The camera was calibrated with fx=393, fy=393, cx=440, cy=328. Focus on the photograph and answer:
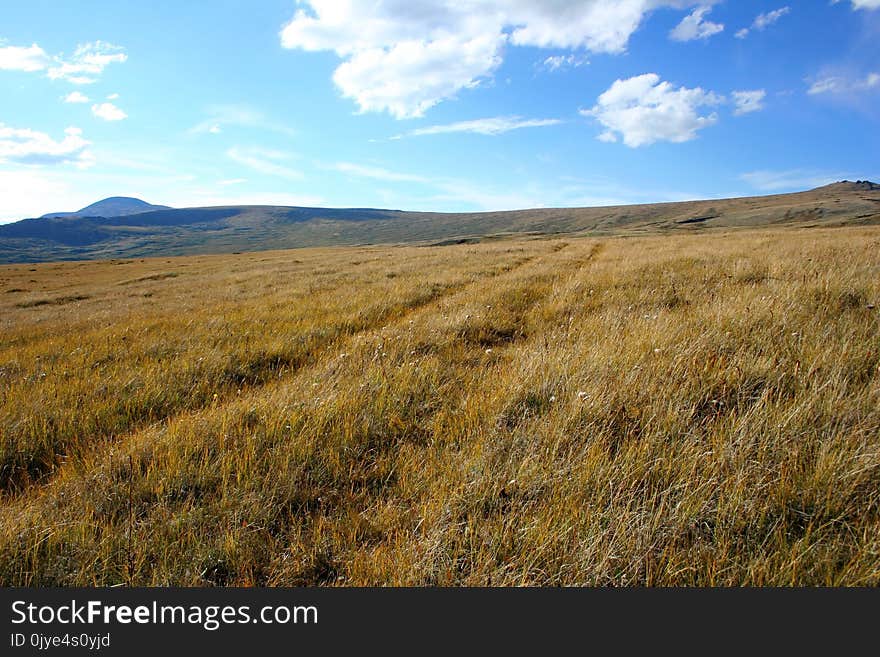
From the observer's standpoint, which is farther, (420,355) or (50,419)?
(420,355)

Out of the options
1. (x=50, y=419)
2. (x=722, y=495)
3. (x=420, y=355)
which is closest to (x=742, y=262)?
(x=420, y=355)

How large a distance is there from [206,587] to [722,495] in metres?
3.06

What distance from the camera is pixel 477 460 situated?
9.87 feet

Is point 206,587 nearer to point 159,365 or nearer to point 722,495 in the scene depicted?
point 722,495

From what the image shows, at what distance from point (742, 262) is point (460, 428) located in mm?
11279

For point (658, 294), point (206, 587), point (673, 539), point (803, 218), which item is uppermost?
point (803, 218)

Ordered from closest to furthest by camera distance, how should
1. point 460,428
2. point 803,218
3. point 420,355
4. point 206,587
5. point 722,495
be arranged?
point 206,587
point 722,495
point 460,428
point 420,355
point 803,218

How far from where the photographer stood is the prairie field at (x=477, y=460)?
2213 mm

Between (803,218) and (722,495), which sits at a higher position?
(803,218)

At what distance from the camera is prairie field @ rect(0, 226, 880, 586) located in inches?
87.1

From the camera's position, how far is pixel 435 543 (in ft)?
7.46

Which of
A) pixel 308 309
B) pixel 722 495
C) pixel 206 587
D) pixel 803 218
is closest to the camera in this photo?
pixel 206 587

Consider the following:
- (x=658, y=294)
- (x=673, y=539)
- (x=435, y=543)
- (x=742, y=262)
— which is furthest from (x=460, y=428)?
(x=742, y=262)

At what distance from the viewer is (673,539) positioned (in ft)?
7.22
